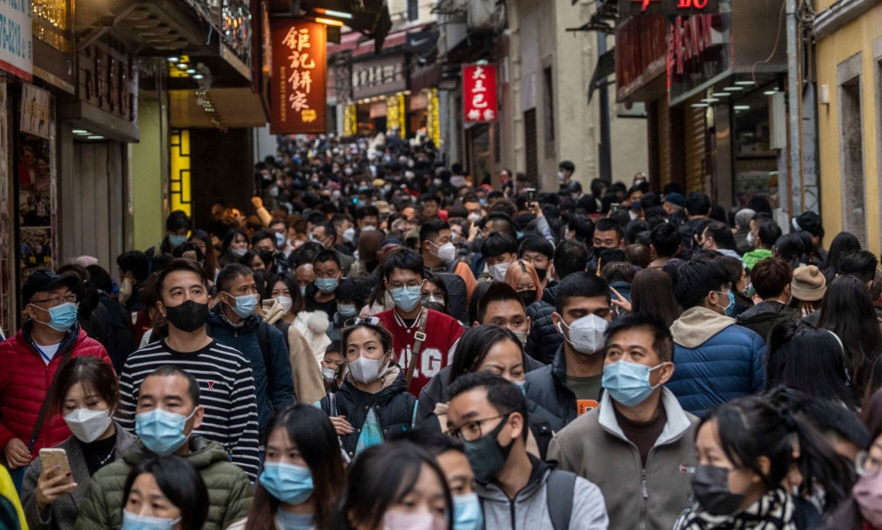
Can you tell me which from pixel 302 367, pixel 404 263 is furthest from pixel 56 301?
pixel 404 263

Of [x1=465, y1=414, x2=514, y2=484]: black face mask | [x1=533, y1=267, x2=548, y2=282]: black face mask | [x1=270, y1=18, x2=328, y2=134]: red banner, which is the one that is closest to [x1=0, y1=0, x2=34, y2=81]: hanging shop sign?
[x1=533, y1=267, x2=548, y2=282]: black face mask

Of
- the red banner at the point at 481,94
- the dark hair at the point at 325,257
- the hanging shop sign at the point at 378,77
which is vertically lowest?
the dark hair at the point at 325,257

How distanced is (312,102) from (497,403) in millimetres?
24437

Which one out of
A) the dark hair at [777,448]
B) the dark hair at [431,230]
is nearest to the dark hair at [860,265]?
the dark hair at [431,230]

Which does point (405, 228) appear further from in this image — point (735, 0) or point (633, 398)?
point (633, 398)

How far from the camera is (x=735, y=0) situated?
18.6 metres

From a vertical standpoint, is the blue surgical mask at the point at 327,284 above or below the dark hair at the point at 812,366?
above

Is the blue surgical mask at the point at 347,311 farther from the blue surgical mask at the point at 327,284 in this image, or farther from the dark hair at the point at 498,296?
the dark hair at the point at 498,296

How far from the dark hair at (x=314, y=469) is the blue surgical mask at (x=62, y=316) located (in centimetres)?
318

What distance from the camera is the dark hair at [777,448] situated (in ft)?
14.5

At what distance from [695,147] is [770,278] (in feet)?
61.5

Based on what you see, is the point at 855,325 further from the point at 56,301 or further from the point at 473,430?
the point at 56,301

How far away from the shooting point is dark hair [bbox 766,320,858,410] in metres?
6.49

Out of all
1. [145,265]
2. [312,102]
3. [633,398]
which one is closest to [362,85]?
[312,102]
